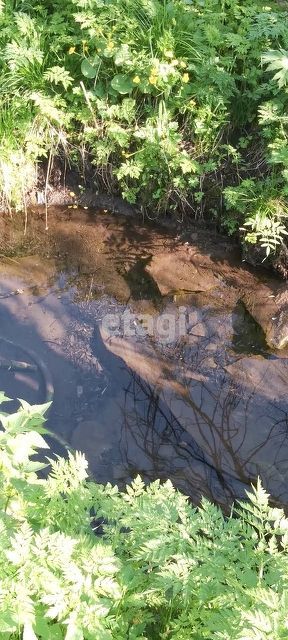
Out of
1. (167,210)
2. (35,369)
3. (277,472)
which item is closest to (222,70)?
(167,210)

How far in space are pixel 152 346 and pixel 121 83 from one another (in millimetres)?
2363

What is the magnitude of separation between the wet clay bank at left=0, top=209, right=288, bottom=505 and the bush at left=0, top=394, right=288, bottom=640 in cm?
176

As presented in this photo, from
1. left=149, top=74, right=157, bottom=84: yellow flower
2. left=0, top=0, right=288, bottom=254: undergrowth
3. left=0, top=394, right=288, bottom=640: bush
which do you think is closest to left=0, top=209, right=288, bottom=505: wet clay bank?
left=0, top=0, right=288, bottom=254: undergrowth

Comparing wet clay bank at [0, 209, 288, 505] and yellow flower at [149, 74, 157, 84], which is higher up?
yellow flower at [149, 74, 157, 84]

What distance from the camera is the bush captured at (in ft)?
5.35

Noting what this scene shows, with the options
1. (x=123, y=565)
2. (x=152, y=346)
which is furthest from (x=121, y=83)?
(x=123, y=565)

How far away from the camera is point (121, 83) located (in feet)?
17.3

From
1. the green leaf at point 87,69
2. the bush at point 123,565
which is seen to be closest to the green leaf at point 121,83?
the green leaf at point 87,69

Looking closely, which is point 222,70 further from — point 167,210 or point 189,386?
point 189,386

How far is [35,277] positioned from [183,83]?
216 cm

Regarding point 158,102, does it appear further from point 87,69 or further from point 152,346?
point 152,346

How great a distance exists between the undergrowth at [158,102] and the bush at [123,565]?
3.13 m

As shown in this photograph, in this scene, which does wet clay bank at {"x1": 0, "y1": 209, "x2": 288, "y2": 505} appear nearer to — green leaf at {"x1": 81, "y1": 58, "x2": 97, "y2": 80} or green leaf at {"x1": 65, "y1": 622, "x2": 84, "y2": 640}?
green leaf at {"x1": 81, "y1": 58, "x2": 97, "y2": 80}

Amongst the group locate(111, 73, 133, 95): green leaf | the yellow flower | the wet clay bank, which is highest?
the yellow flower
